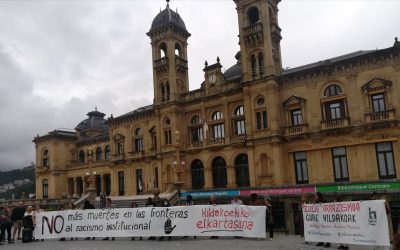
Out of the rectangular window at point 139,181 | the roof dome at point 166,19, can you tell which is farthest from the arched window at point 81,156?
the roof dome at point 166,19

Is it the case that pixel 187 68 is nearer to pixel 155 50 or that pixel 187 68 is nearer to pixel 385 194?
pixel 155 50

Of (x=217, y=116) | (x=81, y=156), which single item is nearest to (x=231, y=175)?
(x=217, y=116)

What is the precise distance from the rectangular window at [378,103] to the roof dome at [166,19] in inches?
1006

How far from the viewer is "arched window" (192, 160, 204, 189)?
4412 centimetres

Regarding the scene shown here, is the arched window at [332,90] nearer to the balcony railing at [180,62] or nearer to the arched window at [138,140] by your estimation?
the balcony railing at [180,62]

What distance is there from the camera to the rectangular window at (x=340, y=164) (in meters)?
35.0

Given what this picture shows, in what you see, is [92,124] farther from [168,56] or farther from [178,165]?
[178,165]

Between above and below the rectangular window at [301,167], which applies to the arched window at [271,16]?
above

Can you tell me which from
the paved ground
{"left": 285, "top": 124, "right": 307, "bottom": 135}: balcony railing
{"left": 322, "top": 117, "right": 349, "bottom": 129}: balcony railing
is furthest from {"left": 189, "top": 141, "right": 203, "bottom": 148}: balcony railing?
the paved ground

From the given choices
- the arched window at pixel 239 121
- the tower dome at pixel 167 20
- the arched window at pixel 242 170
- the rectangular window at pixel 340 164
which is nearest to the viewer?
the rectangular window at pixel 340 164

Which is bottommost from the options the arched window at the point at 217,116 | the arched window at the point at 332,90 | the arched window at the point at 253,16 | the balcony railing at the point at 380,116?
the balcony railing at the point at 380,116

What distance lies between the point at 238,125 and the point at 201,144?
15.9 ft

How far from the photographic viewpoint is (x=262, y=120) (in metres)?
39.0

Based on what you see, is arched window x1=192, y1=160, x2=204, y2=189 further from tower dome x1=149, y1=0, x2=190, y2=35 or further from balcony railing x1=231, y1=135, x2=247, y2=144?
tower dome x1=149, y1=0, x2=190, y2=35
